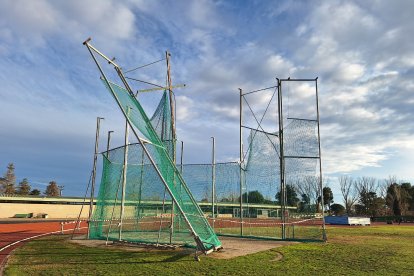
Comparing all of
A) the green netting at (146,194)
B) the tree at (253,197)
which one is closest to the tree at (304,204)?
the tree at (253,197)

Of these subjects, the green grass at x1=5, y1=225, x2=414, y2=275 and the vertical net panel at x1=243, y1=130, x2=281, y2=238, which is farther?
the vertical net panel at x1=243, y1=130, x2=281, y2=238

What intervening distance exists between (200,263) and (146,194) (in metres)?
4.71

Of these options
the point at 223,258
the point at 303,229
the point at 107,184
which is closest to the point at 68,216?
the point at 107,184

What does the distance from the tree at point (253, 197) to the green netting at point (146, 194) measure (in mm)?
3551

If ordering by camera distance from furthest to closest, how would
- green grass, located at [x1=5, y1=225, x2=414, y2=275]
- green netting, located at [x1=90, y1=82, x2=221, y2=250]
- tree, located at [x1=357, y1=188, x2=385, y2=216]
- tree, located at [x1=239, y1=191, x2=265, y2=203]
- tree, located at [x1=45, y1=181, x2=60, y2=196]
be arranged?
1. tree, located at [x1=45, y1=181, x2=60, y2=196]
2. tree, located at [x1=357, y1=188, x2=385, y2=216]
3. tree, located at [x1=239, y1=191, x2=265, y2=203]
4. green netting, located at [x1=90, y1=82, x2=221, y2=250]
5. green grass, located at [x1=5, y1=225, x2=414, y2=275]

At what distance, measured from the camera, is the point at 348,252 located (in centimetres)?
1103

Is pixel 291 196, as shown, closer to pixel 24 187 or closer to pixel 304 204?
pixel 304 204

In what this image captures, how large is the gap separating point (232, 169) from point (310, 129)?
394cm

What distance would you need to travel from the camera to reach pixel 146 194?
12594 millimetres

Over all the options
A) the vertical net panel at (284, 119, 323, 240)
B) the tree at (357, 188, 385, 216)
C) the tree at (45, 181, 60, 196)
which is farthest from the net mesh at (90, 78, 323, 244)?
the tree at (45, 181, 60, 196)

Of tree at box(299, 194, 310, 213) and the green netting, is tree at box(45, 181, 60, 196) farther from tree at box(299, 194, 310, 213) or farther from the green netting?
tree at box(299, 194, 310, 213)

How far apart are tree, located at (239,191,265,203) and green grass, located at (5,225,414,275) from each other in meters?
4.32

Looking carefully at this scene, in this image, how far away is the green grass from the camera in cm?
760

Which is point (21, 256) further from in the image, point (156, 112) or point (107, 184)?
point (156, 112)
